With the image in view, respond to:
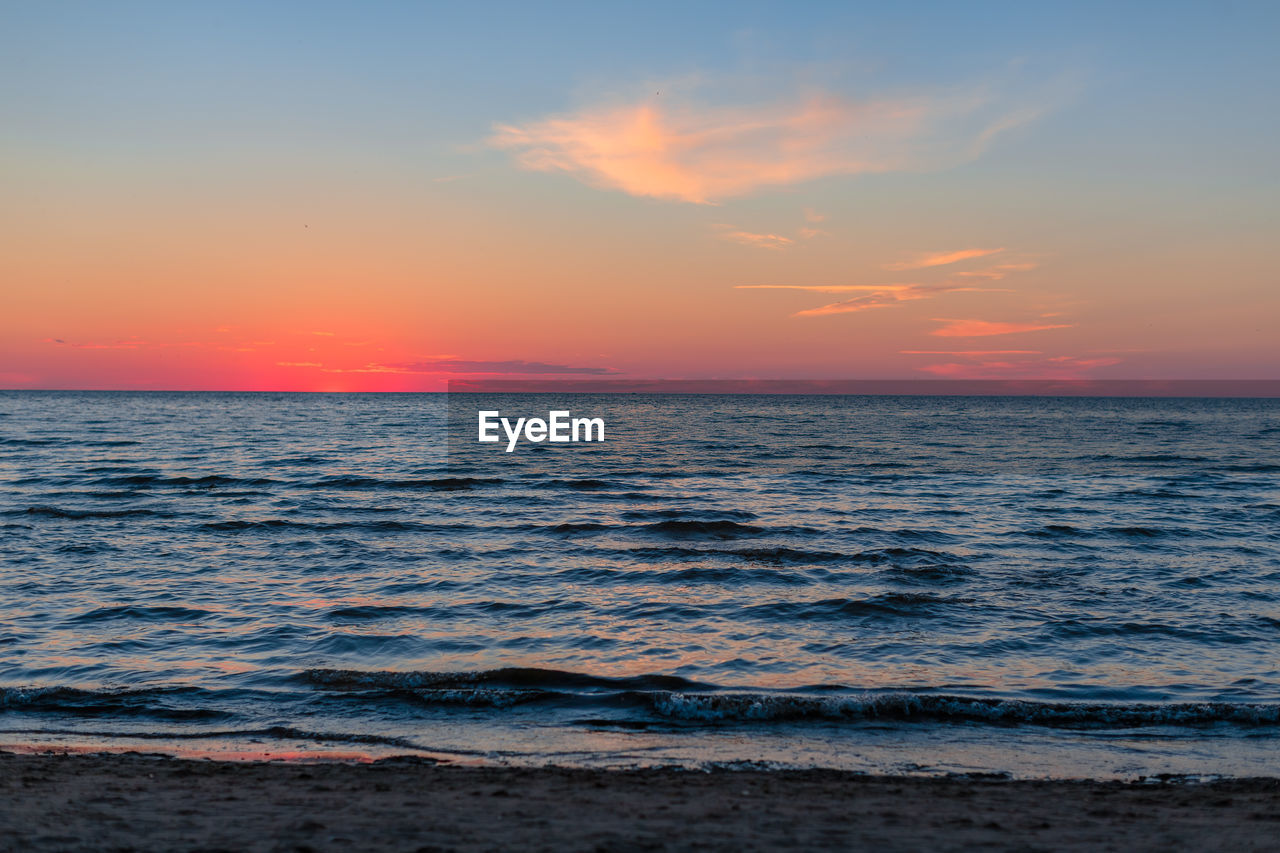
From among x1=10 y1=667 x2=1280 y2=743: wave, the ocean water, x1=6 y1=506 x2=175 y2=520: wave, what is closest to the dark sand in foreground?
the ocean water

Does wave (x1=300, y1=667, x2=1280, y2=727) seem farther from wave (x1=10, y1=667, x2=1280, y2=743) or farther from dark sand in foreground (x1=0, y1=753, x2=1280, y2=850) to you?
dark sand in foreground (x1=0, y1=753, x2=1280, y2=850)

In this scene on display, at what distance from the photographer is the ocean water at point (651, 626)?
9.45m

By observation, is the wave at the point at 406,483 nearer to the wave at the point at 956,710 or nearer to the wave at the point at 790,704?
the wave at the point at 790,704

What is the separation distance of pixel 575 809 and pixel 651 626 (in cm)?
735

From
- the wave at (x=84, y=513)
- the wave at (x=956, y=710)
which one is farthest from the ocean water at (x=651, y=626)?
the wave at (x=84, y=513)

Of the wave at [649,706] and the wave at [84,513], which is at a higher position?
the wave at [84,513]

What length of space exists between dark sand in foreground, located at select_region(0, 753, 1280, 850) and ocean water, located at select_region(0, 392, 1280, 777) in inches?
34.4

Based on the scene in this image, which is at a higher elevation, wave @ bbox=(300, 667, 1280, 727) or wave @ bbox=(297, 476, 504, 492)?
wave @ bbox=(297, 476, 504, 492)

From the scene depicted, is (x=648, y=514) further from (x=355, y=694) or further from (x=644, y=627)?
(x=355, y=694)

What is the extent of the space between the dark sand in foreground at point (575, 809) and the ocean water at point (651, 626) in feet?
2.87

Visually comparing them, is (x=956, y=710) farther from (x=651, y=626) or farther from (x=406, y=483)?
(x=406, y=483)

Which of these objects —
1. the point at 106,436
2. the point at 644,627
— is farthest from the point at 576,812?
the point at 106,436

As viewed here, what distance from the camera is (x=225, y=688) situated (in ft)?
35.6

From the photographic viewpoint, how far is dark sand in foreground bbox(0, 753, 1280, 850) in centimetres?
609
